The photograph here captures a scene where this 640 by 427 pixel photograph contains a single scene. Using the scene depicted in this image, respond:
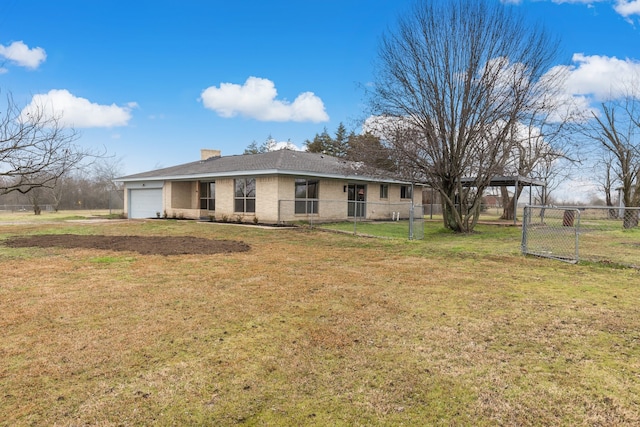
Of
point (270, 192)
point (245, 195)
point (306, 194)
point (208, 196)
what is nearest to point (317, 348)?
point (270, 192)

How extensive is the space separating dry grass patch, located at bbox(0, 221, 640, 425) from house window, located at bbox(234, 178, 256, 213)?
13.0 metres

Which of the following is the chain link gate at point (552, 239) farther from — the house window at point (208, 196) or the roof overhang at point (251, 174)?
the house window at point (208, 196)

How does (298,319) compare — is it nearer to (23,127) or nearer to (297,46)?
(23,127)

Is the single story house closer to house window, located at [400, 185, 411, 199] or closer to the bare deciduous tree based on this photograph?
house window, located at [400, 185, 411, 199]

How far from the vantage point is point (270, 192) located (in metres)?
18.5

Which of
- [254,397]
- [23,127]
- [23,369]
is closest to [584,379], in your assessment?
[254,397]

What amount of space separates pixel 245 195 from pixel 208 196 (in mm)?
3989

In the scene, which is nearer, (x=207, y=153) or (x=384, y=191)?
(x=384, y=191)

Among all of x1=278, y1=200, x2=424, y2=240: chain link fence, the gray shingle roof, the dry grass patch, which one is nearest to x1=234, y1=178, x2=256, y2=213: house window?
the gray shingle roof

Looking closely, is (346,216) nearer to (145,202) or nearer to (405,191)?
(405,191)

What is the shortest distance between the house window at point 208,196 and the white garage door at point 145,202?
3431 mm

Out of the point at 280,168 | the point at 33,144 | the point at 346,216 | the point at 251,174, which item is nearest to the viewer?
the point at 33,144

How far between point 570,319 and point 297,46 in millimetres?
18090

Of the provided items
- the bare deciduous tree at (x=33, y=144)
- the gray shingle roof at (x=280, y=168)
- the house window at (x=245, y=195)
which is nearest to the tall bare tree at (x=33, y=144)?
the bare deciduous tree at (x=33, y=144)
